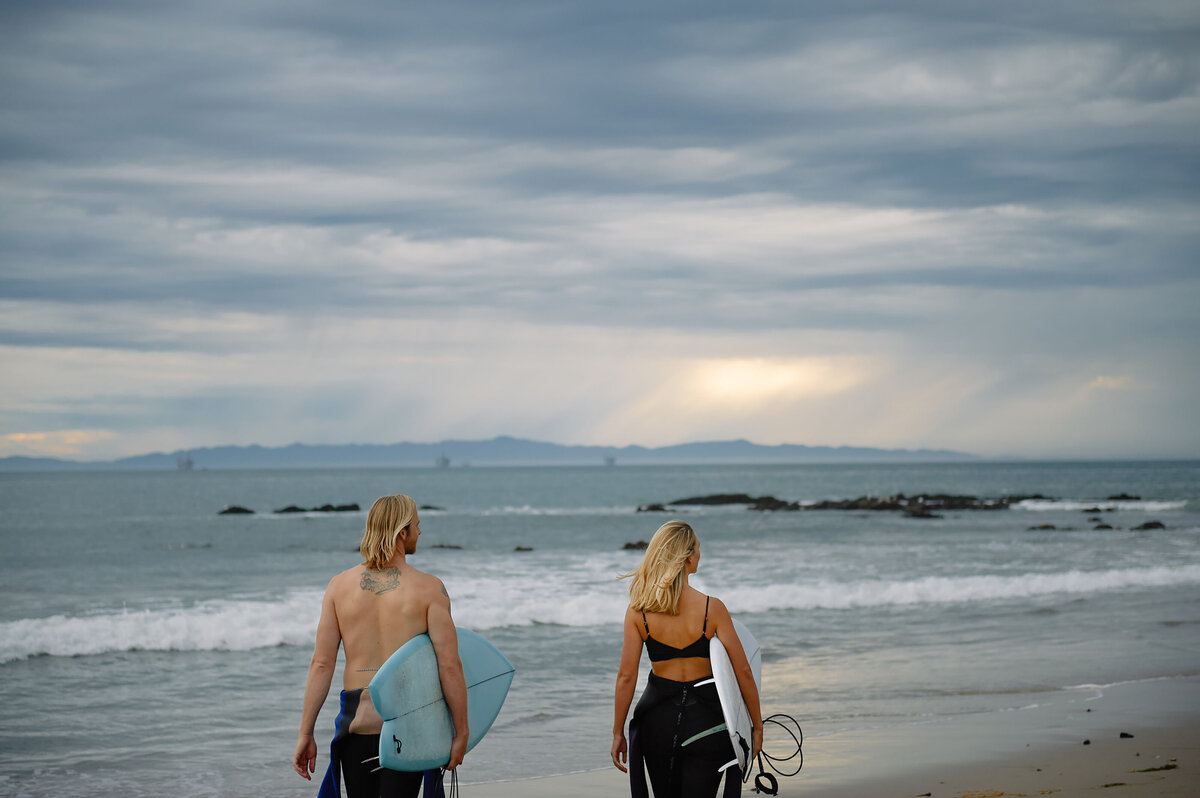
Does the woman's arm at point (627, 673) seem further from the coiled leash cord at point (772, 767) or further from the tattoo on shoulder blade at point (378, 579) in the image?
the tattoo on shoulder blade at point (378, 579)

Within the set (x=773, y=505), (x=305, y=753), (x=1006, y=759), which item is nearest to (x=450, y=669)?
(x=305, y=753)

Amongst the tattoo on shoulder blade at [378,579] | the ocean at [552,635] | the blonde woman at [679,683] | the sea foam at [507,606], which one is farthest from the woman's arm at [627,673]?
the sea foam at [507,606]

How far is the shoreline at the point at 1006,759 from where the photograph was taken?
6.79 meters

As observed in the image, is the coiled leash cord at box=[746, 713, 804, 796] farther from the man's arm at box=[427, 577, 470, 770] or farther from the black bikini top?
the man's arm at box=[427, 577, 470, 770]

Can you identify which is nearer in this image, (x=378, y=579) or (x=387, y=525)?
(x=387, y=525)

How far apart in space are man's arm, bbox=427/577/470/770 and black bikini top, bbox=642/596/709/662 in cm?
79

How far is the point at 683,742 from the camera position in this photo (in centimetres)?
420

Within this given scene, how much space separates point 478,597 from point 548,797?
1150 centimetres

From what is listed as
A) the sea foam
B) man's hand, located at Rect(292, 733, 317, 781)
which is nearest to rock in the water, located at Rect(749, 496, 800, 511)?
the sea foam

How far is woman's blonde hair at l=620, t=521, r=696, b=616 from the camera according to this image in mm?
4180

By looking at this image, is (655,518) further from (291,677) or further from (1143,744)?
(1143,744)

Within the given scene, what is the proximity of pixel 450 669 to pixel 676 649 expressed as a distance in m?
0.93

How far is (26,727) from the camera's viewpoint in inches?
369

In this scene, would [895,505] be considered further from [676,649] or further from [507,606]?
→ [676,649]
